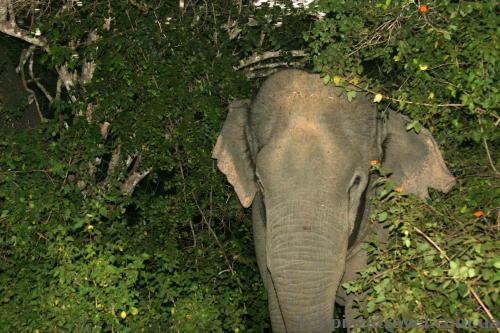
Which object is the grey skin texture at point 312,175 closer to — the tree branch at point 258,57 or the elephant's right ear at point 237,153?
the elephant's right ear at point 237,153

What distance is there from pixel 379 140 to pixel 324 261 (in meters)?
1.15

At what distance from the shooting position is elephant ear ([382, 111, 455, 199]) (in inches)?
235

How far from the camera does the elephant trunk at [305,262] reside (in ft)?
17.4

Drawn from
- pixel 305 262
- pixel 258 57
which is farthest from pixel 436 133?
pixel 258 57

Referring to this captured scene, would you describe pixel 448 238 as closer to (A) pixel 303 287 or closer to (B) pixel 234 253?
(A) pixel 303 287

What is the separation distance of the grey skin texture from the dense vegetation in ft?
0.78

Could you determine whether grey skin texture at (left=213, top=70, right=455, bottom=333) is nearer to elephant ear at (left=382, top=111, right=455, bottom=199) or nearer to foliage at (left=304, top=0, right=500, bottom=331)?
elephant ear at (left=382, top=111, right=455, bottom=199)

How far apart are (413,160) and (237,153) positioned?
1389mm

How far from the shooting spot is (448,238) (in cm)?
474

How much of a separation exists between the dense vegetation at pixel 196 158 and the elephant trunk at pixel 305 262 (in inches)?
14.5

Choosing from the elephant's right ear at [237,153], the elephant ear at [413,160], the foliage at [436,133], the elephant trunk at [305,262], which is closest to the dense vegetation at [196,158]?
the foliage at [436,133]

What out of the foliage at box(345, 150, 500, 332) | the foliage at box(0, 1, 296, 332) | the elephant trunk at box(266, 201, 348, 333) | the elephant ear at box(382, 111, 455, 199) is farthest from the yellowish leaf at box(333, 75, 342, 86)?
the foliage at box(0, 1, 296, 332)

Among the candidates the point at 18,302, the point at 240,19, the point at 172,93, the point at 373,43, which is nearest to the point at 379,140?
the point at 373,43

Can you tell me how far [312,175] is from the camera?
5.50 metres
